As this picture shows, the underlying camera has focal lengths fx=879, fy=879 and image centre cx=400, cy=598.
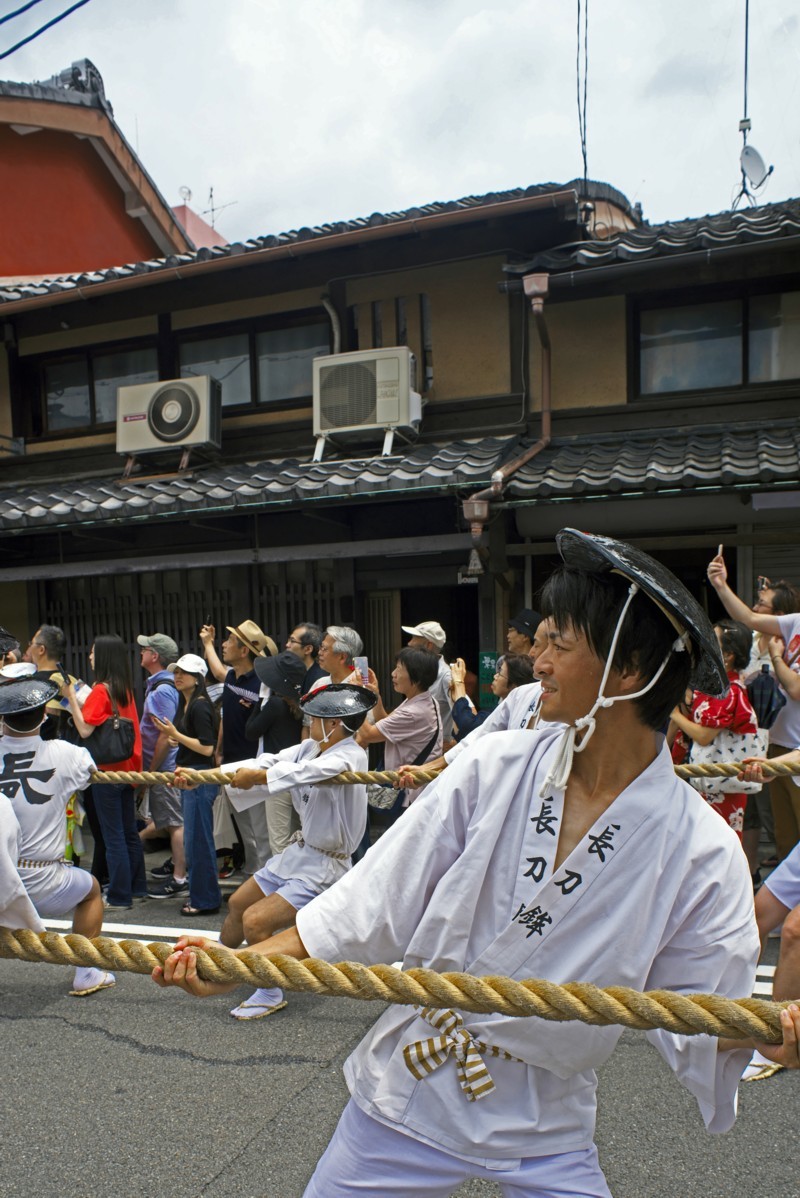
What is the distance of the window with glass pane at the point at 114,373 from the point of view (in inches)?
444

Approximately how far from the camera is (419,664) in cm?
573

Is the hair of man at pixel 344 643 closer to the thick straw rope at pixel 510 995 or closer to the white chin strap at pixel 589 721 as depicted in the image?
the thick straw rope at pixel 510 995

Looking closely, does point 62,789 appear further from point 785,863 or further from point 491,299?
point 491,299

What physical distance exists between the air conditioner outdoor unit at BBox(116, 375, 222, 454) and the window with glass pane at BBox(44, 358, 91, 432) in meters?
1.27

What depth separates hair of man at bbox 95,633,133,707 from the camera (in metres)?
6.92

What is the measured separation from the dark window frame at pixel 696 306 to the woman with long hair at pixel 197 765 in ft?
17.4

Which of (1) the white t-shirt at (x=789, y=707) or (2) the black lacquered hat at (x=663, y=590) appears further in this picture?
(1) the white t-shirt at (x=789, y=707)

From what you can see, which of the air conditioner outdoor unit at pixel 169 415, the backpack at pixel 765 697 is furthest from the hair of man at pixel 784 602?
the air conditioner outdoor unit at pixel 169 415

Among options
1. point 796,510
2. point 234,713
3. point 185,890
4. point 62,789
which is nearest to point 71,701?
point 234,713

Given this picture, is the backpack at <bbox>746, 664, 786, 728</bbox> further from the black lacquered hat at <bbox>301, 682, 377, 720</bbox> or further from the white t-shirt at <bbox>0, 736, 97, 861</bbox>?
the white t-shirt at <bbox>0, 736, 97, 861</bbox>

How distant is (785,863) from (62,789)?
3.65m

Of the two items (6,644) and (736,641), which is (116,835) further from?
(736,641)

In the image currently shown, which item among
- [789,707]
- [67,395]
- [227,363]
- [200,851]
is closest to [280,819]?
[200,851]

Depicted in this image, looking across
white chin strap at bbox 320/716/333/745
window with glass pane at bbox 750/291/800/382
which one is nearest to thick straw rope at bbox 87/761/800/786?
white chin strap at bbox 320/716/333/745
